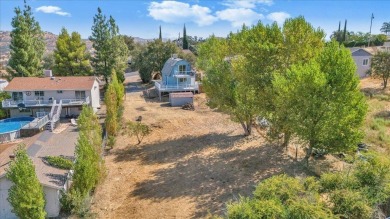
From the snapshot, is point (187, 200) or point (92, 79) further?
point (92, 79)

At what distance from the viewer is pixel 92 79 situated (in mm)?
42844

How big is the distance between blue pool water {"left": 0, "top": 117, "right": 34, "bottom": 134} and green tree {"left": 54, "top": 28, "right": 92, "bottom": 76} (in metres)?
14.7

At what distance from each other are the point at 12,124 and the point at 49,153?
17247 millimetres

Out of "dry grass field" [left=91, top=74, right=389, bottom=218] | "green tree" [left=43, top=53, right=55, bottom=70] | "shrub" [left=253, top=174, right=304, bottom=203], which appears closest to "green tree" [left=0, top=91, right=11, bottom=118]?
"dry grass field" [left=91, top=74, right=389, bottom=218]

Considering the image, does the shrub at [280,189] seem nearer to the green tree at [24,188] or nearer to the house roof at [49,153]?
the green tree at [24,188]

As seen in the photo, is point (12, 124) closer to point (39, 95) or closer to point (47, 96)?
point (39, 95)

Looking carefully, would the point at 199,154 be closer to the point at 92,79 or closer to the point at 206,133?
the point at 206,133

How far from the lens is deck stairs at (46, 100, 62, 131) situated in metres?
35.0

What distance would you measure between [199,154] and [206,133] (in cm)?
635

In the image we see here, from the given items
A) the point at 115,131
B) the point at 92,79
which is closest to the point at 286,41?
the point at 115,131

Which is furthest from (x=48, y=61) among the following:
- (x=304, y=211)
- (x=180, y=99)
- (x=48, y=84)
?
(x=304, y=211)

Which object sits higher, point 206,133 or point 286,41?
point 286,41

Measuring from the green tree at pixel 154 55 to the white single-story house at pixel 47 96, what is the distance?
22.5 metres

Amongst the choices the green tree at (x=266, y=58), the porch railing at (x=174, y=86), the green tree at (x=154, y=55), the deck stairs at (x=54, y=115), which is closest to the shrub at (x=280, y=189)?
the green tree at (x=266, y=58)
